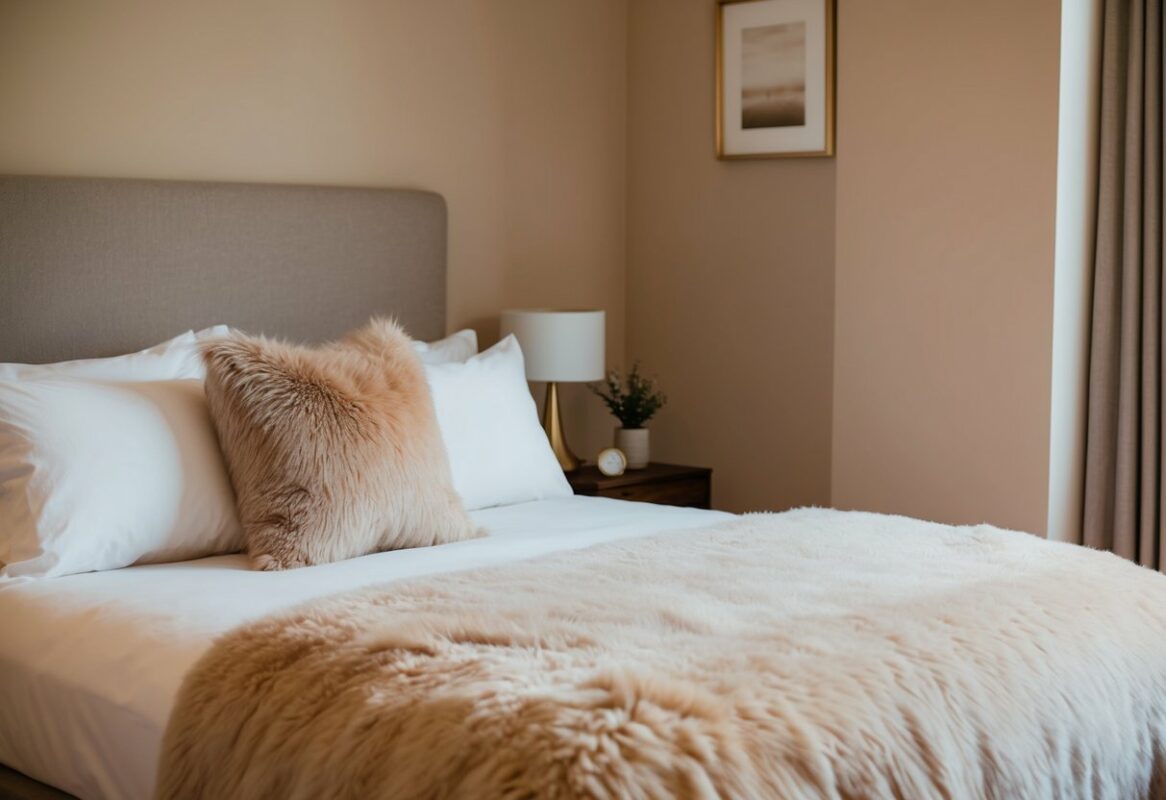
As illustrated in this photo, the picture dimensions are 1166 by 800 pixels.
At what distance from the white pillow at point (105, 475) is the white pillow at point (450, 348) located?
35.8 inches

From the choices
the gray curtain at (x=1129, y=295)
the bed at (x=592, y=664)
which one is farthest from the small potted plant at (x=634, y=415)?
the gray curtain at (x=1129, y=295)

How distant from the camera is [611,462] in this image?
411cm

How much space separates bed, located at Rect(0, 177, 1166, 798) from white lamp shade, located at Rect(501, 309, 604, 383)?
3.40 ft

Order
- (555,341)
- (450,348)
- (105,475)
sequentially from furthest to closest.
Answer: (555,341) < (450,348) < (105,475)

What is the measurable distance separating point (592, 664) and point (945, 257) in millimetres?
2239

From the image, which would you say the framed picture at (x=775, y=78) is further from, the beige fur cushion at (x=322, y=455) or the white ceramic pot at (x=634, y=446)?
the beige fur cushion at (x=322, y=455)

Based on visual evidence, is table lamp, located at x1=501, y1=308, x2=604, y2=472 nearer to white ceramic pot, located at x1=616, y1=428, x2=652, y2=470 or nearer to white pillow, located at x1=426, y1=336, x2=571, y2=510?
white ceramic pot, located at x1=616, y1=428, x2=652, y2=470

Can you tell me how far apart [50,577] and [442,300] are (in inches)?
70.2

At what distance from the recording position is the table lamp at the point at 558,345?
4066 millimetres

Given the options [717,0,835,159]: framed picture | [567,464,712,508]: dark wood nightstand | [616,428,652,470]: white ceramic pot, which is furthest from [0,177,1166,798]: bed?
[717,0,835,159]: framed picture

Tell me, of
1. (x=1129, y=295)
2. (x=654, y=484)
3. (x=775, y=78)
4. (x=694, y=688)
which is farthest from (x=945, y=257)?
(x=694, y=688)

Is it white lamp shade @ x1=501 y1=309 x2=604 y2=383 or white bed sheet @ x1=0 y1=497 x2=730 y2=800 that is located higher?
white lamp shade @ x1=501 y1=309 x2=604 y2=383

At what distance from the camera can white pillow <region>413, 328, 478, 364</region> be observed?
3733 millimetres

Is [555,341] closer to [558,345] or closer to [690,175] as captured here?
[558,345]
